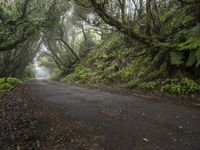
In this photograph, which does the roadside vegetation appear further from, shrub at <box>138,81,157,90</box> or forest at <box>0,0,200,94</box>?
shrub at <box>138,81,157,90</box>

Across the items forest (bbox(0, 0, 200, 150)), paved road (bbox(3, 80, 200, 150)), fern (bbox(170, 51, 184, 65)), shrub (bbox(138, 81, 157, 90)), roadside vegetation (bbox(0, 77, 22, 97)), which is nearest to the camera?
paved road (bbox(3, 80, 200, 150))

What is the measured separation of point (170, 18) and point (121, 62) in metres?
4.56

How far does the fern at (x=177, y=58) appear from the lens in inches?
390

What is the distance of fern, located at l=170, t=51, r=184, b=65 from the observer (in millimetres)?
9909

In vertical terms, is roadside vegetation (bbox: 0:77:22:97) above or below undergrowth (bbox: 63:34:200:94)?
below

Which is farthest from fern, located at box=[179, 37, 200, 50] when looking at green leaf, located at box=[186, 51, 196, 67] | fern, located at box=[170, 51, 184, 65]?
fern, located at box=[170, 51, 184, 65]

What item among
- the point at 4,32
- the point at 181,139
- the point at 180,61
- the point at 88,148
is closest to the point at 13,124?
the point at 88,148

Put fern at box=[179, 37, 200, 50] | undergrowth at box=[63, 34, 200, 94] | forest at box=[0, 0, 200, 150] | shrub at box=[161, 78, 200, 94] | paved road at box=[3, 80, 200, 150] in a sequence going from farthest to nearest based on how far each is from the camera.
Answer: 1. undergrowth at box=[63, 34, 200, 94]
2. fern at box=[179, 37, 200, 50]
3. shrub at box=[161, 78, 200, 94]
4. forest at box=[0, 0, 200, 150]
5. paved road at box=[3, 80, 200, 150]

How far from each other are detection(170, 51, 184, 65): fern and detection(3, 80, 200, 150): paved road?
92.4 inches

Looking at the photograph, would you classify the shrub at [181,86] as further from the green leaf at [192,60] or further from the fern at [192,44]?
the fern at [192,44]

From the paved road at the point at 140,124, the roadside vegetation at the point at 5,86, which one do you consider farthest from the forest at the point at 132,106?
the roadside vegetation at the point at 5,86

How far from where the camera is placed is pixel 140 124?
5719mm

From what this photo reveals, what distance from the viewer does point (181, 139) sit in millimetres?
4598

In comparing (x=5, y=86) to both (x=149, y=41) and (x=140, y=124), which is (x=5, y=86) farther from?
(x=140, y=124)
